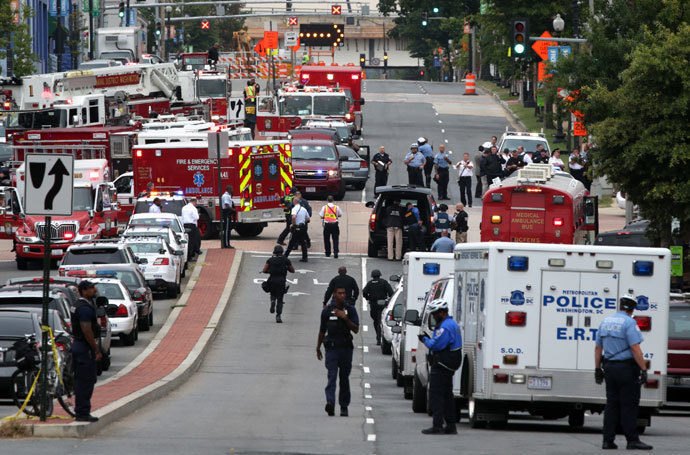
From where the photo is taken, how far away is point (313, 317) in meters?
31.8

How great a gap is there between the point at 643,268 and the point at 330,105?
1796 inches

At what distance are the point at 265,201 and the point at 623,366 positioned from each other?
88.3ft

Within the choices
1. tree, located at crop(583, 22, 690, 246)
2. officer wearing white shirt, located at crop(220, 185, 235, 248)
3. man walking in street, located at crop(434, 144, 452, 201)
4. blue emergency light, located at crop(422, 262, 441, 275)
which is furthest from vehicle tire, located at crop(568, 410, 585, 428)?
man walking in street, located at crop(434, 144, 452, 201)

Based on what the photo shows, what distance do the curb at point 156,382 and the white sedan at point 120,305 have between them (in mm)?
556

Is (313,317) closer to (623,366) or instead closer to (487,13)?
(623,366)

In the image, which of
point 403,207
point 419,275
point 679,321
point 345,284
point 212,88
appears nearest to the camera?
point 679,321

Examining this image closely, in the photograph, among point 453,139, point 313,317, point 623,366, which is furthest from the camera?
point 453,139

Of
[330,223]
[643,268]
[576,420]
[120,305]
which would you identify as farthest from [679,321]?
[330,223]

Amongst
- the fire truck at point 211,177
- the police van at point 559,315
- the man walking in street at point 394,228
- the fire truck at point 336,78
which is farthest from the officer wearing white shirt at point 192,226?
the fire truck at point 336,78

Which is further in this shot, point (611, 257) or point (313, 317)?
point (313, 317)

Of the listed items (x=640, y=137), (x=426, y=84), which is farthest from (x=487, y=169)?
(x=426, y=84)

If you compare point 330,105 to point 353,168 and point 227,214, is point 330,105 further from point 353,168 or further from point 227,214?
point 227,214

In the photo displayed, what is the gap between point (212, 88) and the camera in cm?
6275

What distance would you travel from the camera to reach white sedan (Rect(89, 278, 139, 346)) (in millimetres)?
26500
